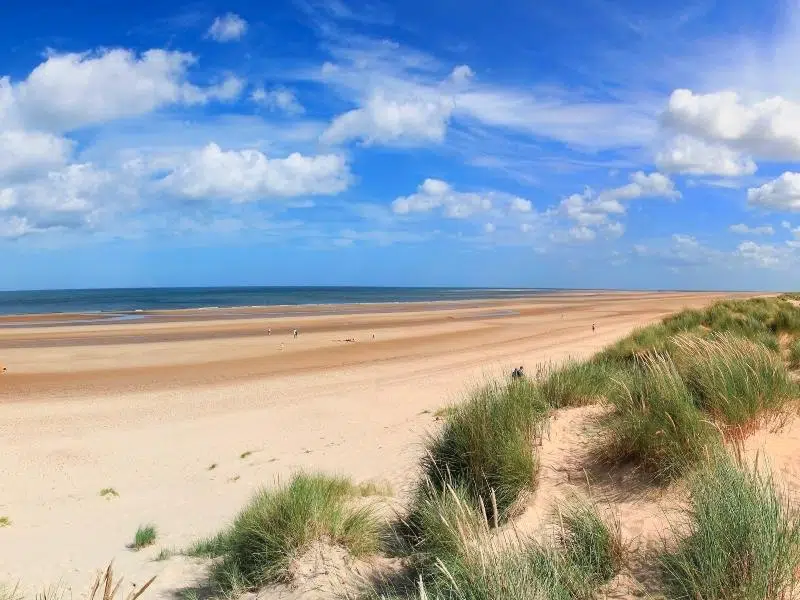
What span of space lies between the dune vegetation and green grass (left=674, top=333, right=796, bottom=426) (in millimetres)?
18

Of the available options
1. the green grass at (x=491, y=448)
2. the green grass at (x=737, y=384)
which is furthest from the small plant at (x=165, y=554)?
the green grass at (x=737, y=384)

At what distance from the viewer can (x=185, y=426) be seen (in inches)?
560

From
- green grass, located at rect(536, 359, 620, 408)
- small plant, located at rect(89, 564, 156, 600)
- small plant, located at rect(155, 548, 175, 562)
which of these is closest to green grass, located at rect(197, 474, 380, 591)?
small plant, located at rect(89, 564, 156, 600)

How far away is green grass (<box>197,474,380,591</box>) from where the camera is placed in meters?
5.21

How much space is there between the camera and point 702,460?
14.7 ft

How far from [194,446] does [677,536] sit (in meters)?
10.7

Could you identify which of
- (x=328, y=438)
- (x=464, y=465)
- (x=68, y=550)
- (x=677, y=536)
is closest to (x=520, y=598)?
(x=677, y=536)

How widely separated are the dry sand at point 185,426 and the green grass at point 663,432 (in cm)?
62

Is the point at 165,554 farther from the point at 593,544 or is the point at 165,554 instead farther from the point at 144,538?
the point at 593,544

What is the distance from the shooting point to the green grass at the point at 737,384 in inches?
214

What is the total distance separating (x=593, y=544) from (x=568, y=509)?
52 centimetres

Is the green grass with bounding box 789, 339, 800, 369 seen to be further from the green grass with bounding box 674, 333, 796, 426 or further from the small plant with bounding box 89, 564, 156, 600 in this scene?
the small plant with bounding box 89, 564, 156, 600

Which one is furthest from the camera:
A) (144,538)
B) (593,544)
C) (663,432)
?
(144,538)

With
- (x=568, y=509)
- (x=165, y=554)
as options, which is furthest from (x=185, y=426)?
(x=568, y=509)
